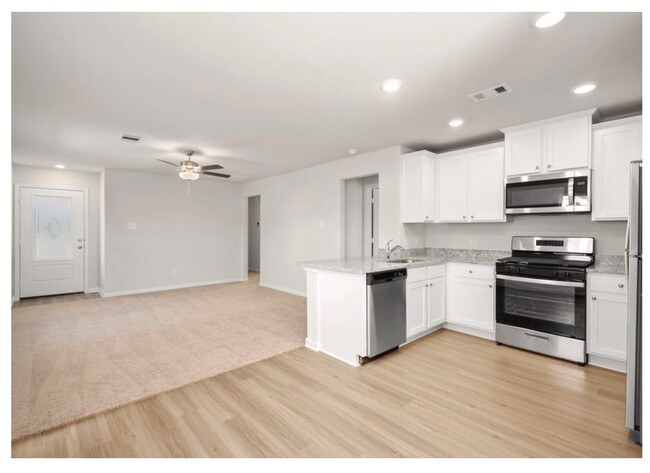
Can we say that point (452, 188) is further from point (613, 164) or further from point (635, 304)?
point (635, 304)

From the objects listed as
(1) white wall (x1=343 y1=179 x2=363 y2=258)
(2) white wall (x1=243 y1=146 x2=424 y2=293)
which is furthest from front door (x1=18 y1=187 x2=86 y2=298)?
(1) white wall (x1=343 y1=179 x2=363 y2=258)

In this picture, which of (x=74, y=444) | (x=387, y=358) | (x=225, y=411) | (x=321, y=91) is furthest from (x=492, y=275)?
(x=74, y=444)

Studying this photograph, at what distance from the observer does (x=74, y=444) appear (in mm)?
1912

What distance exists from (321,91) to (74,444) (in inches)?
117

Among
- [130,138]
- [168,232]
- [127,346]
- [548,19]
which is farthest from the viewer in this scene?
[168,232]

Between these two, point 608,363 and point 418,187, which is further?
point 418,187

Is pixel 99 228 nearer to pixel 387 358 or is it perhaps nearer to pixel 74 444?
pixel 74 444

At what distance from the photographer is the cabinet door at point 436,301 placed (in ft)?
12.2

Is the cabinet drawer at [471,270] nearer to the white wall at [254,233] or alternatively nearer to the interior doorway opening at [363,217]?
the interior doorway opening at [363,217]

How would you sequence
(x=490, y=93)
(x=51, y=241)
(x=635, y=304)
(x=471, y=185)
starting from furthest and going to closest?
(x=51, y=241) → (x=471, y=185) → (x=490, y=93) → (x=635, y=304)

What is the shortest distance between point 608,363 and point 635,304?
1404 mm

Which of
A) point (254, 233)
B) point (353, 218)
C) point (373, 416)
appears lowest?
point (373, 416)

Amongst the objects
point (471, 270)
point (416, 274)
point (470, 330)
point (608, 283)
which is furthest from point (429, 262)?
point (608, 283)

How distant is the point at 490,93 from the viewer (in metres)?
2.78
